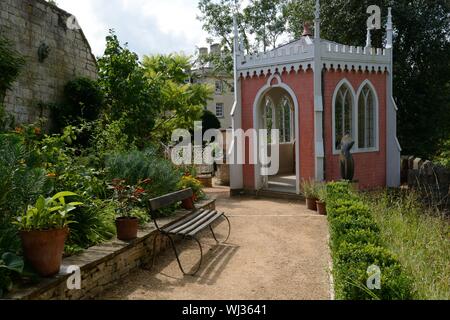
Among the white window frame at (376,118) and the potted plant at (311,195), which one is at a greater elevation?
the white window frame at (376,118)

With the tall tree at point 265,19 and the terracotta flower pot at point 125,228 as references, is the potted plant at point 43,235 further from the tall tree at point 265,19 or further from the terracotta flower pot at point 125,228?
the tall tree at point 265,19

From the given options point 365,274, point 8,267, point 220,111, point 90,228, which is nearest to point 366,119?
point 90,228

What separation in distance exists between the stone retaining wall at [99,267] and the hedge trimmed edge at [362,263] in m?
2.46

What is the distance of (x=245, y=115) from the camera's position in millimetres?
12195

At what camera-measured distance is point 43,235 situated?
379 cm

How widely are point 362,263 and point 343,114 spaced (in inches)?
329

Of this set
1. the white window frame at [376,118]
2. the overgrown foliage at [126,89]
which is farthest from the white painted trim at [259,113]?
the overgrown foliage at [126,89]

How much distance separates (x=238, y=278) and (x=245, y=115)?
7.58 metres

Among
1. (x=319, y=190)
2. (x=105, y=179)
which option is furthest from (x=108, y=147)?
(x=319, y=190)

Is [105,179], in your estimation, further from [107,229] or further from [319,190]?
[319,190]

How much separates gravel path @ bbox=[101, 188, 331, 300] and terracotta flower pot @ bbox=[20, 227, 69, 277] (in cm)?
89

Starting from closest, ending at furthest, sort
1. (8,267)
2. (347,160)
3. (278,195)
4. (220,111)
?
(8,267) → (347,160) → (278,195) → (220,111)

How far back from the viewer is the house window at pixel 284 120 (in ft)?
47.9

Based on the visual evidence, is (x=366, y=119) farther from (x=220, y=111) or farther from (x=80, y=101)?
(x=220, y=111)
